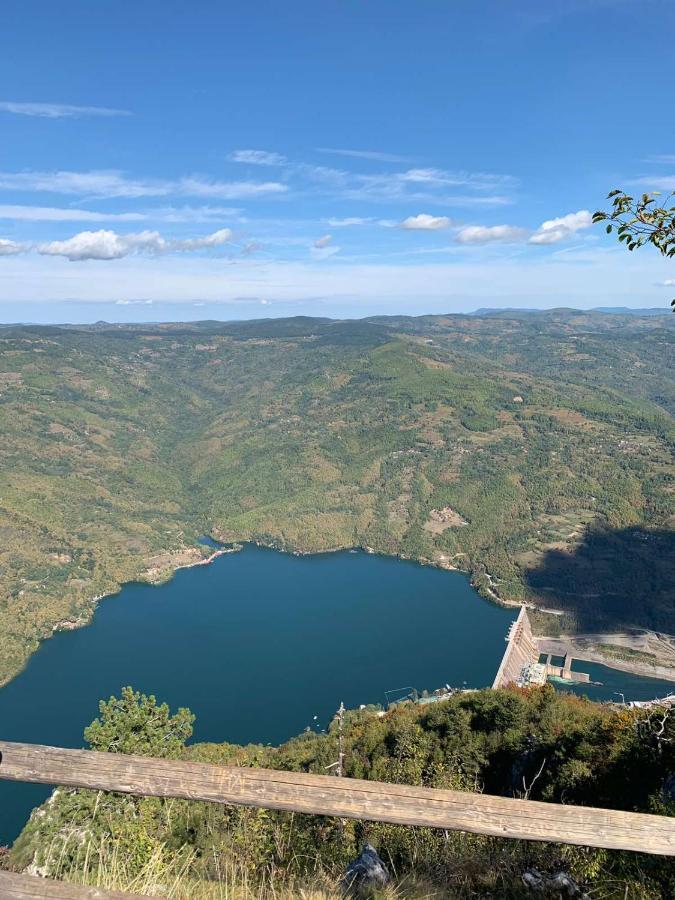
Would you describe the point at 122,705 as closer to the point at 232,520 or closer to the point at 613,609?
the point at 613,609

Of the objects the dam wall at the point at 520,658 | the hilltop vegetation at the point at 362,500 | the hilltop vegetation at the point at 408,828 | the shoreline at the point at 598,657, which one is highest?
the hilltop vegetation at the point at 408,828

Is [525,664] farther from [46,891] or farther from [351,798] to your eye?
[46,891]

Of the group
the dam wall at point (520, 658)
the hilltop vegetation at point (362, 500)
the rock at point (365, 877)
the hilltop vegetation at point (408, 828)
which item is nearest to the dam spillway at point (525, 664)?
the dam wall at point (520, 658)

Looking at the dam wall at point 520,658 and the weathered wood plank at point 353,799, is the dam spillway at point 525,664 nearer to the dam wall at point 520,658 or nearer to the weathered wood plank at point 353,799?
the dam wall at point 520,658

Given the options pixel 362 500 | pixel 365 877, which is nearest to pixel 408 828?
pixel 365 877

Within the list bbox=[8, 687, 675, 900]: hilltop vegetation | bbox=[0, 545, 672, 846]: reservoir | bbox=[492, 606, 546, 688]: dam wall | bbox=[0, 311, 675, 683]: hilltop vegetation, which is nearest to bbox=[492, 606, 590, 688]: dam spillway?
bbox=[492, 606, 546, 688]: dam wall

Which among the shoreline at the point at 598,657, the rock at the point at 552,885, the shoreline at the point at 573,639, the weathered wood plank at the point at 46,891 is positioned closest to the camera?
the weathered wood plank at the point at 46,891
